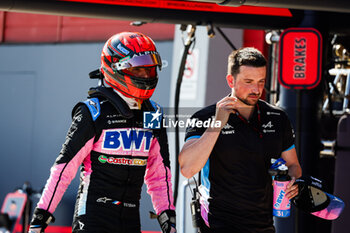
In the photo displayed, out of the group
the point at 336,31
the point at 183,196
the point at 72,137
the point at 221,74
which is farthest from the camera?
the point at 221,74

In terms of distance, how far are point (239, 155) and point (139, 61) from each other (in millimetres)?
669

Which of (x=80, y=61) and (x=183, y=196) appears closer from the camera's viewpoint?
(x=183, y=196)

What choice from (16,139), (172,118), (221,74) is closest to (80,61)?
(16,139)

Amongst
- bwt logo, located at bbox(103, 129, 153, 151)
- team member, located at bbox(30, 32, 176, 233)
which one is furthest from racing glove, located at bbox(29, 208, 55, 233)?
bwt logo, located at bbox(103, 129, 153, 151)

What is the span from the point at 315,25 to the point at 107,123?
6.44 feet

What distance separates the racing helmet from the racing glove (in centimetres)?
70

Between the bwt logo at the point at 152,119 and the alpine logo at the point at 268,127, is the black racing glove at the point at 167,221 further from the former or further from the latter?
the alpine logo at the point at 268,127

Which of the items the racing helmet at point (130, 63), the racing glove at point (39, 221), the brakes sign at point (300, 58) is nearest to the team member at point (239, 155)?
the racing helmet at point (130, 63)

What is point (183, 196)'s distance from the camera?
4.00m

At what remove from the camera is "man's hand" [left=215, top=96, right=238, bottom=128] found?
2.79 m

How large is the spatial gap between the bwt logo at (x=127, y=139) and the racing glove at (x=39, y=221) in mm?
400

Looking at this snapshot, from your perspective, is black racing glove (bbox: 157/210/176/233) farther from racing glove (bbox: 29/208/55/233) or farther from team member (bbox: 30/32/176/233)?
racing glove (bbox: 29/208/55/233)

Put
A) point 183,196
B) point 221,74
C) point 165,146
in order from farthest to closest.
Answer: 1. point 221,74
2. point 183,196
3. point 165,146

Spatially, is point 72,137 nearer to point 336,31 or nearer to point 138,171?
point 138,171
